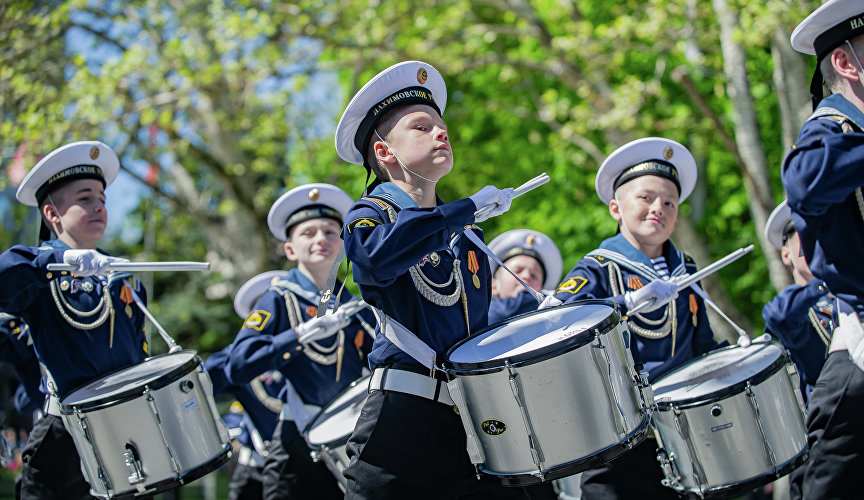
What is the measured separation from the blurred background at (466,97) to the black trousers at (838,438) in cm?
521

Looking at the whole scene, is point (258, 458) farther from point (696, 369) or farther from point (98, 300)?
point (696, 369)

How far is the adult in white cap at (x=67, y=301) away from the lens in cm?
436

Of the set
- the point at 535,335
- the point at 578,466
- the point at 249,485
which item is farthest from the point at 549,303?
the point at 249,485

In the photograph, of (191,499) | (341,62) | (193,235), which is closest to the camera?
(341,62)

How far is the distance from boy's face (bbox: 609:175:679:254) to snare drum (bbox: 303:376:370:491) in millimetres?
1609

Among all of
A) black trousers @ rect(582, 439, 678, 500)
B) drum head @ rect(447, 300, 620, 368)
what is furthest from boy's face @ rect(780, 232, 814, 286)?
drum head @ rect(447, 300, 620, 368)

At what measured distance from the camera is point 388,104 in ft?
10.9

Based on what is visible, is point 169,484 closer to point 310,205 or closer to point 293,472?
point 293,472

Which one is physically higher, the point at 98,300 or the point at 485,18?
the point at 485,18

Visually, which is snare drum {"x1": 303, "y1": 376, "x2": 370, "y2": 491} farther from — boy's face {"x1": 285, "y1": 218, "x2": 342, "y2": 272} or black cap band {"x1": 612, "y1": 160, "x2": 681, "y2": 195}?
black cap band {"x1": 612, "y1": 160, "x2": 681, "y2": 195}

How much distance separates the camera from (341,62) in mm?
12375

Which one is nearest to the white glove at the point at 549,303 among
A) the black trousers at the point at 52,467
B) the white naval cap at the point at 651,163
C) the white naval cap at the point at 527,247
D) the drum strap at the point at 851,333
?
the drum strap at the point at 851,333

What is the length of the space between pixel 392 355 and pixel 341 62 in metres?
9.84

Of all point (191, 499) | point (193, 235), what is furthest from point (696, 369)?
point (193, 235)
